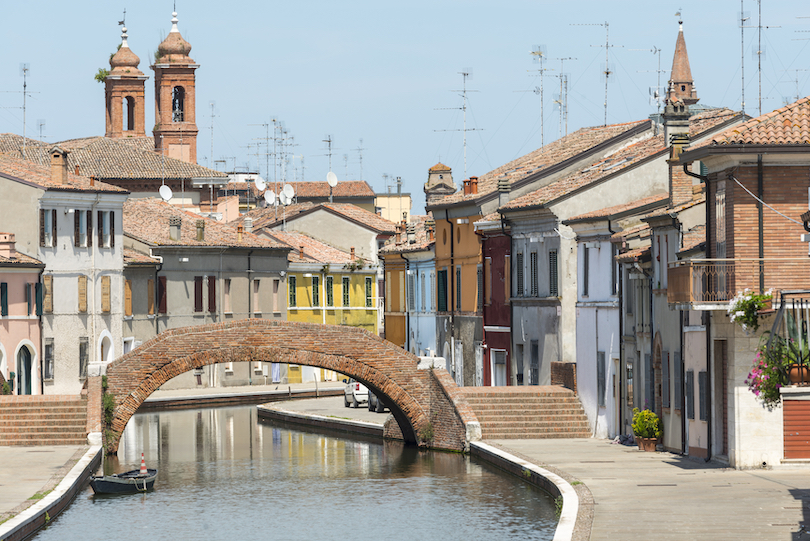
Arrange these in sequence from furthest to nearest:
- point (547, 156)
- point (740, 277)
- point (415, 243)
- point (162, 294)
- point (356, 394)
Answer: point (162, 294)
point (415, 243)
point (356, 394)
point (547, 156)
point (740, 277)

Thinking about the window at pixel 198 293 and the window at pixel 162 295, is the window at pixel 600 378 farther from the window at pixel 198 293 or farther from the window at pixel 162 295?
the window at pixel 198 293

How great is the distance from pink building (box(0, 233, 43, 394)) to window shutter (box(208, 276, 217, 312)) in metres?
13.2

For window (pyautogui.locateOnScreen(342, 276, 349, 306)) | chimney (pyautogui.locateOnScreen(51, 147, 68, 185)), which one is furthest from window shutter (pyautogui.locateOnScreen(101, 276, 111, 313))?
window (pyautogui.locateOnScreen(342, 276, 349, 306))

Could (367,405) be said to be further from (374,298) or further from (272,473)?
(374,298)

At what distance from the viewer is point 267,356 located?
44.0 metres

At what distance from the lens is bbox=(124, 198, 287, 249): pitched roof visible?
73.3 m

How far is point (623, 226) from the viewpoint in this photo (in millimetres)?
41594

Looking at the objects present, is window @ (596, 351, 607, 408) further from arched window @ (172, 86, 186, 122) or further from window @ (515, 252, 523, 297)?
arched window @ (172, 86, 186, 122)

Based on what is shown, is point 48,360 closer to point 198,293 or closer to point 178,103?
point 198,293

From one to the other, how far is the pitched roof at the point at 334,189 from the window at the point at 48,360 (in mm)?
62885

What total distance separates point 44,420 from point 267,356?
6554mm

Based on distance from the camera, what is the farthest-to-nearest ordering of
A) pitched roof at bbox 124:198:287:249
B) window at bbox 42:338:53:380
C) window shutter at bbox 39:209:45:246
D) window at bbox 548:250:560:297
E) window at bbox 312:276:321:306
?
1. window at bbox 312:276:321:306
2. pitched roof at bbox 124:198:287:249
3. window at bbox 42:338:53:380
4. window shutter at bbox 39:209:45:246
5. window at bbox 548:250:560:297

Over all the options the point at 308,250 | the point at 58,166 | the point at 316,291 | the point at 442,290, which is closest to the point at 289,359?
the point at 442,290

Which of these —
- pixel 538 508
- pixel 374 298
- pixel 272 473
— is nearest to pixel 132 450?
pixel 272 473
